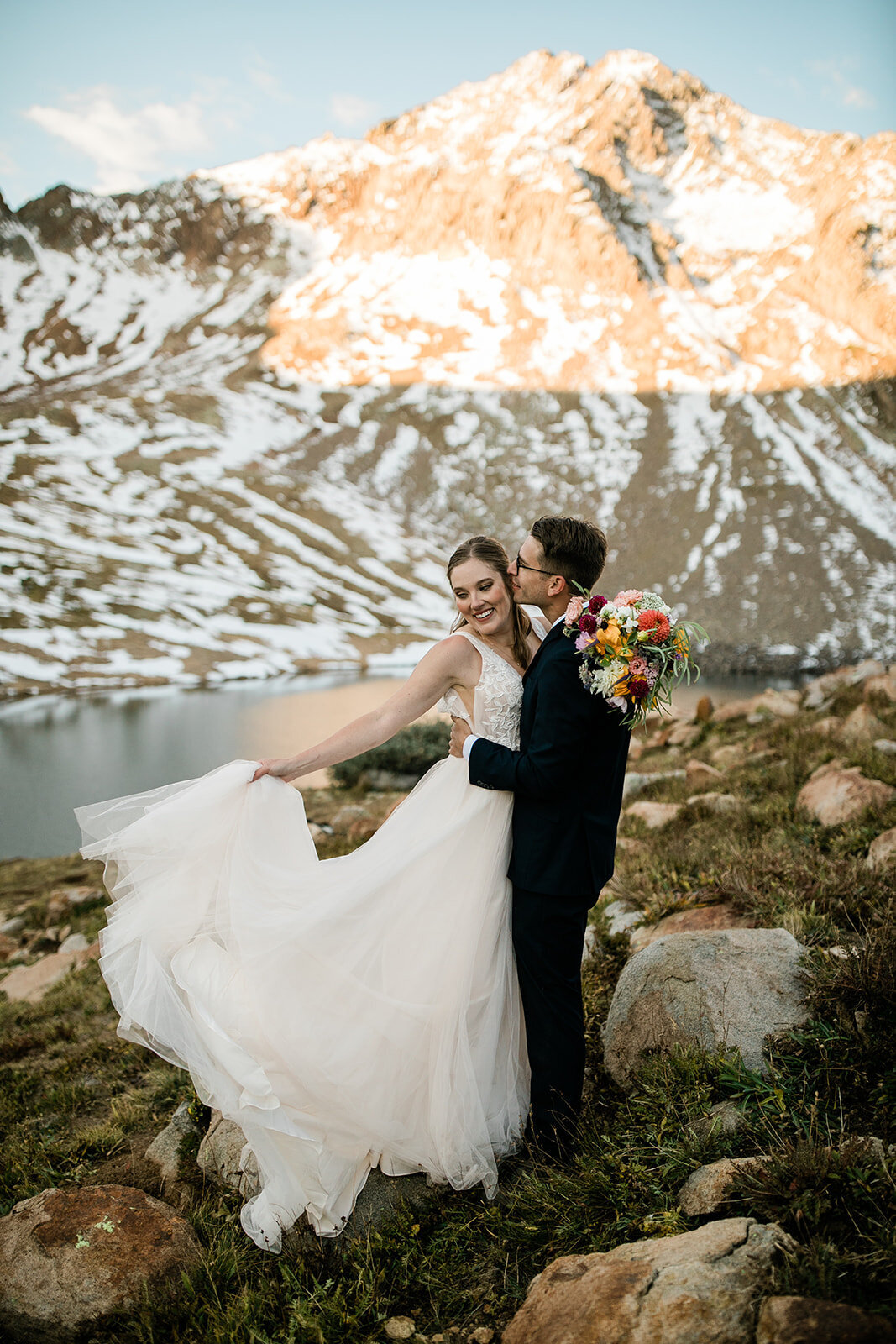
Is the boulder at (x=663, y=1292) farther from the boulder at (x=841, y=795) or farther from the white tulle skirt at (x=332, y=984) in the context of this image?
the boulder at (x=841, y=795)

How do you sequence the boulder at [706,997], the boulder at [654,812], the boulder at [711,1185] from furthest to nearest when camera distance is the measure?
the boulder at [654,812] < the boulder at [706,997] < the boulder at [711,1185]

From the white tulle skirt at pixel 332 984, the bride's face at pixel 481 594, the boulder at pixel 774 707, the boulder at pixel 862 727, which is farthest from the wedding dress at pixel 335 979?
the boulder at pixel 774 707

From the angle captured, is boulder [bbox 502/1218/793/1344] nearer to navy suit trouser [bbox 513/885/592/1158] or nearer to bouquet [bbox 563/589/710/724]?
navy suit trouser [bbox 513/885/592/1158]

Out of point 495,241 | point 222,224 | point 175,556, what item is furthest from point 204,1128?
point 222,224

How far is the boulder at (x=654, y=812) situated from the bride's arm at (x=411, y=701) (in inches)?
175

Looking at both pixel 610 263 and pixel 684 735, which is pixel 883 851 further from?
pixel 610 263

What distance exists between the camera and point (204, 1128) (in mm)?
3508

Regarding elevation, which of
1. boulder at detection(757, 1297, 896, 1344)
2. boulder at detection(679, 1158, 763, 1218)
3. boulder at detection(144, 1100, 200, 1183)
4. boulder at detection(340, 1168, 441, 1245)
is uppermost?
boulder at detection(757, 1297, 896, 1344)

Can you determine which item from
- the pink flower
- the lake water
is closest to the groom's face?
the pink flower

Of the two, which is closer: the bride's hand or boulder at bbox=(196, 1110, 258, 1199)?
boulder at bbox=(196, 1110, 258, 1199)

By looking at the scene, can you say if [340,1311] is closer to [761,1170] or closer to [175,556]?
[761,1170]

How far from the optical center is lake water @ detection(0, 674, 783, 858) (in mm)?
14883

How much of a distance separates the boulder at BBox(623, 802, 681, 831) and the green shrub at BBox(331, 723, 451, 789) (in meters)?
6.85

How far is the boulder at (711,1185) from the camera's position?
2182mm
